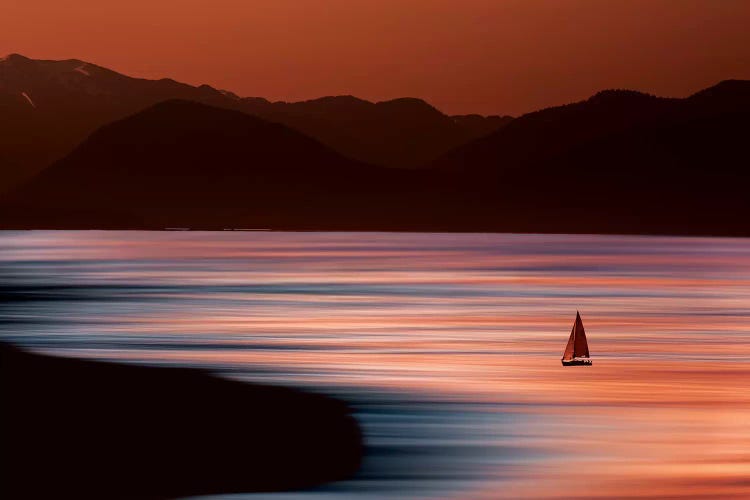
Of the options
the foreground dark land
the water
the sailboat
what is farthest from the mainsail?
the foreground dark land

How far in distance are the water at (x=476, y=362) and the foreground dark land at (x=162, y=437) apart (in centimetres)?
66

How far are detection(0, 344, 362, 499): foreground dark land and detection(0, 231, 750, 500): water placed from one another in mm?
662

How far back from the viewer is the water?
66.4 ft

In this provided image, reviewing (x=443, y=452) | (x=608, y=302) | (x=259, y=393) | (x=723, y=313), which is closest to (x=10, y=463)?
(x=443, y=452)

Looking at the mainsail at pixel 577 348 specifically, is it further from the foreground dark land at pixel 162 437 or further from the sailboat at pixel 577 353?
the foreground dark land at pixel 162 437

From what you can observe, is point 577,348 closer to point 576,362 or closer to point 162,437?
point 576,362

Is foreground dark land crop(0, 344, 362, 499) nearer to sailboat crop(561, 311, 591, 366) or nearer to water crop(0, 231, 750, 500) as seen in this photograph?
water crop(0, 231, 750, 500)

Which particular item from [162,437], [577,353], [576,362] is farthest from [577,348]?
[162,437]

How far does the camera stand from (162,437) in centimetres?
2131

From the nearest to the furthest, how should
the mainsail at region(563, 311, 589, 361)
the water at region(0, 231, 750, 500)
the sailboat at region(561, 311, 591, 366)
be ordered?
the water at region(0, 231, 750, 500) → the mainsail at region(563, 311, 589, 361) → the sailboat at region(561, 311, 591, 366)

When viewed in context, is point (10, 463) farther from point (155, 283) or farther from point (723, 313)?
point (155, 283)

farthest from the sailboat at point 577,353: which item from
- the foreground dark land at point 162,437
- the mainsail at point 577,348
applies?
the foreground dark land at point 162,437

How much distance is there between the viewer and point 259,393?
27.0 metres

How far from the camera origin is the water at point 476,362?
797 inches
